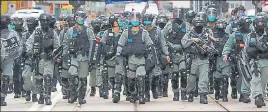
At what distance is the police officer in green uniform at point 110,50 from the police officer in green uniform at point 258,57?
3.34 m

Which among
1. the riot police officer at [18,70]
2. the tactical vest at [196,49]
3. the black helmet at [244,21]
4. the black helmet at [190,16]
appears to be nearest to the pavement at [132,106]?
the riot police officer at [18,70]

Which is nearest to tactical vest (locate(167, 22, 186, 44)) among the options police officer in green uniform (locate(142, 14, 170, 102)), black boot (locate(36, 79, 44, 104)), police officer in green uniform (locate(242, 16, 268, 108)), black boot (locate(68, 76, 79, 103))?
police officer in green uniform (locate(142, 14, 170, 102))

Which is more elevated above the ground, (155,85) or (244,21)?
(244,21)

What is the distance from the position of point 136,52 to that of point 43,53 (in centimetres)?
201

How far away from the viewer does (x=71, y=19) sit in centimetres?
1625

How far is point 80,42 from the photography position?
46.0 feet

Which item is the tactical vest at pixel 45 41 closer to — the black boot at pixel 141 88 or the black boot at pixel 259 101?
the black boot at pixel 141 88

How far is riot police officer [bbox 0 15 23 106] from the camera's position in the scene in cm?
1390

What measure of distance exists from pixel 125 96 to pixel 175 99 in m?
1.55

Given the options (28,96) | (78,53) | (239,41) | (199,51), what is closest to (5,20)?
(78,53)

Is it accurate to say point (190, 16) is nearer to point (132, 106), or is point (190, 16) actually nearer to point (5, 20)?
point (132, 106)

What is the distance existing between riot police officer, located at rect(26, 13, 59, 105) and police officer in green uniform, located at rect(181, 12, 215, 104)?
2.97 metres

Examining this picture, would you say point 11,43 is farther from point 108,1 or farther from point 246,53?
point 108,1

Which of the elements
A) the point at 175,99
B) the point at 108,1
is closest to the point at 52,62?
the point at 175,99
